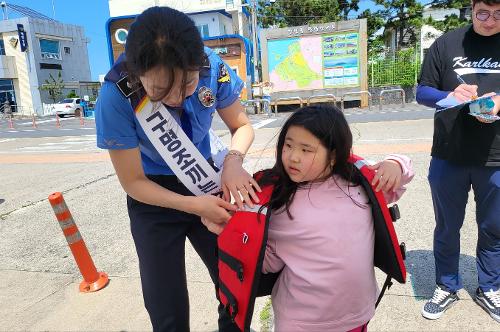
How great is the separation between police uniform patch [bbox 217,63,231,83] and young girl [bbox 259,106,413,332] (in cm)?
43

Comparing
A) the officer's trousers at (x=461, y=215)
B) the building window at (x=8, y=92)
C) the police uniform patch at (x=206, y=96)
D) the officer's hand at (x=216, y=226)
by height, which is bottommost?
the officer's trousers at (x=461, y=215)

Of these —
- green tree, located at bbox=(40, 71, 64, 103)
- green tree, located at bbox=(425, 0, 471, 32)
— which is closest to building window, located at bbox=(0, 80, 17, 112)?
green tree, located at bbox=(40, 71, 64, 103)

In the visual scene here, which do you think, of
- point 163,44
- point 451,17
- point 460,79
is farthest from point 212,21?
point 163,44

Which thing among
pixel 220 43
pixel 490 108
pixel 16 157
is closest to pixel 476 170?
pixel 490 108

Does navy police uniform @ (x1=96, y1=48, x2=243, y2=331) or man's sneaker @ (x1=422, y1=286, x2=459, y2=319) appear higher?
navy police uniform @ (x1=96, y1=48, x2=243, y2=331)

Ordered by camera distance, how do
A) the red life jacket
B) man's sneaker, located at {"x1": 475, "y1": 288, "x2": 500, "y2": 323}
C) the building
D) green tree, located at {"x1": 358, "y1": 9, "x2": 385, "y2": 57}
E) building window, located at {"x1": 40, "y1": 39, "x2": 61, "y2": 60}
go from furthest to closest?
building window, located at {"x1": 40, "y1": 39, "x2": 61, "y2": 60} → the building → green tree, located at {"x1": 358, "y1": 9, "x2": 385, "y2": 57} → man's sneaker, located at {"x1": 475, "y1": 288, "x2": 500, "y2": 323} → the red life jacket

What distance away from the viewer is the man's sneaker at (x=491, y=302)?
7.86ft

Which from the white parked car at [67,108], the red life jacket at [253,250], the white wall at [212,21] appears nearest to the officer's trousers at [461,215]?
the red life jacket at [253,250]

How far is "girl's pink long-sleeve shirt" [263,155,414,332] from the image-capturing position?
150 centimetres

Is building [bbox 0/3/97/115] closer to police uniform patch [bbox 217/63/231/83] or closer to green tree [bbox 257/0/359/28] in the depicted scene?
green tree [bbox 257/0/359/28]

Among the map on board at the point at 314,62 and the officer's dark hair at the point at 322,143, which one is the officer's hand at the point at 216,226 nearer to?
the officer's dark hair at the point at 322,143

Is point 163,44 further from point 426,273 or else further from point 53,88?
point 53,88

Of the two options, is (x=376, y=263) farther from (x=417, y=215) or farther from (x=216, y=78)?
(x=417, y=215)

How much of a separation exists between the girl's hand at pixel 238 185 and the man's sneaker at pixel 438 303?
159 centimetres
